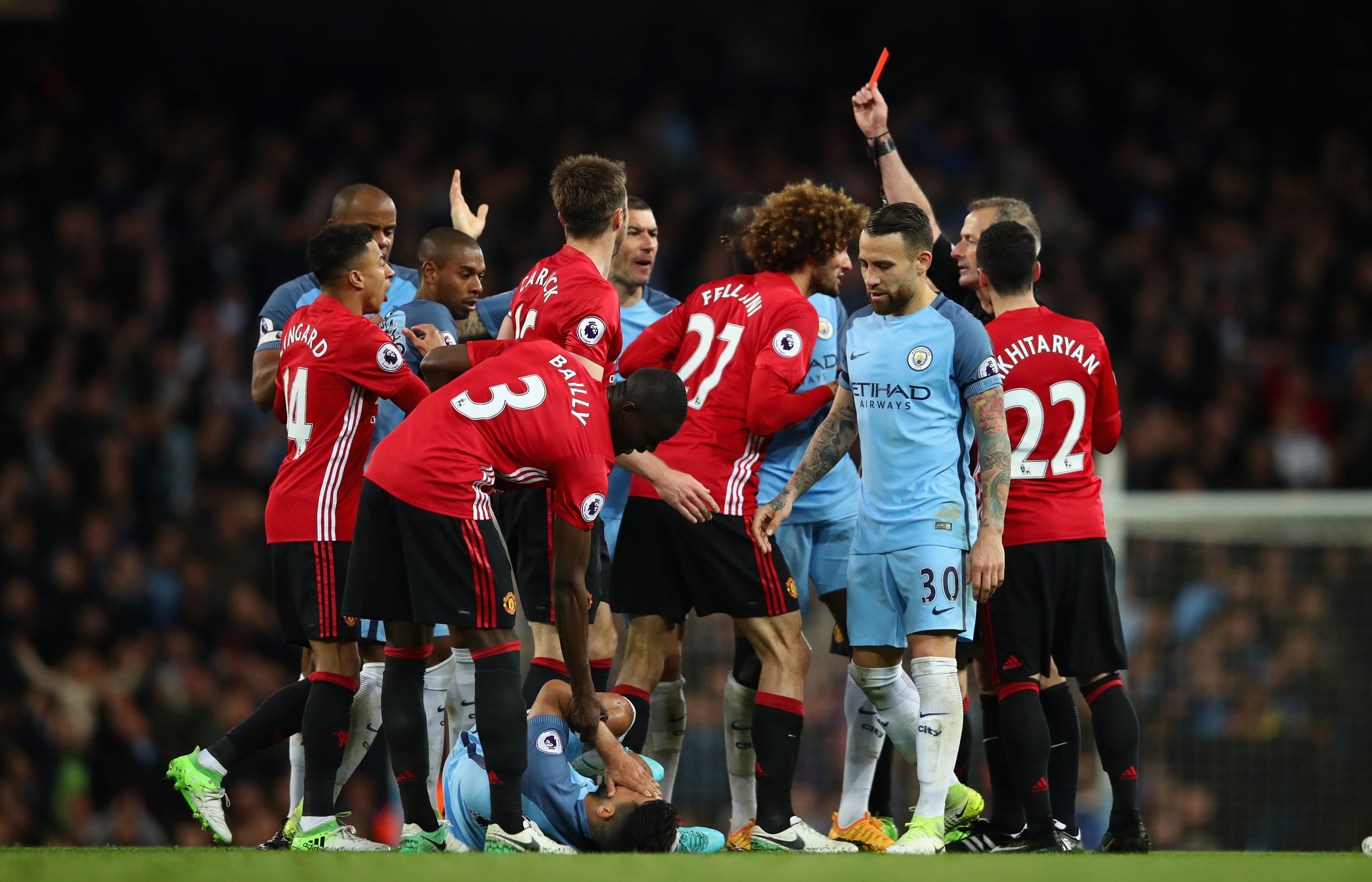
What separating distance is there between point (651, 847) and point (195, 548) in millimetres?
8125

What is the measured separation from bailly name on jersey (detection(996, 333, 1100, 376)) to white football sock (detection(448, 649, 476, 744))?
2458 millimetres

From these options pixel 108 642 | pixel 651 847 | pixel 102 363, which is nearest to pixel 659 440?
pixel 651 847

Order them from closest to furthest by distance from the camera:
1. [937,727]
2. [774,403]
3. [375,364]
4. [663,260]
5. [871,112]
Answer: [937,727] < [375,364] < [774,403] < [871,112] < [663,260]

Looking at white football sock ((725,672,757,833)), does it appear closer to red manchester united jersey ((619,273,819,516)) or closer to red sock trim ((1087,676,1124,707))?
red manchester united jersey ((619,273,819,516))

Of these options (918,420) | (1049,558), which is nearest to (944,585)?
(1049,558)

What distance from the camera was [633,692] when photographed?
6285 mm

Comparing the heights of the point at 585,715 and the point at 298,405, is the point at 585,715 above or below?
below

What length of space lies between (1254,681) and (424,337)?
286 inches

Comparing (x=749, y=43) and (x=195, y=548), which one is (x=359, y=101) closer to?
(x=749, y=43)

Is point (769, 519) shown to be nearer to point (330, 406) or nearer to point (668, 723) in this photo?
point (668, 723)

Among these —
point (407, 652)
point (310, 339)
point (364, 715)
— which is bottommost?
point (364, 715)

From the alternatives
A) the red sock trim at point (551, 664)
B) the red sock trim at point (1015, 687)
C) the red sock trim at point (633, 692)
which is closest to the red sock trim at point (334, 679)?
the red sock trim at point (551, 664)

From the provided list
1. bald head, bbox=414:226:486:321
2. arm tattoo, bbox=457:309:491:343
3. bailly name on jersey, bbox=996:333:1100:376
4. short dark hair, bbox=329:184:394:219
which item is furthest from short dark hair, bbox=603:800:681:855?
short dark hair, bbox=329:184:394:219

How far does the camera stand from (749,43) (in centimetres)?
1675
